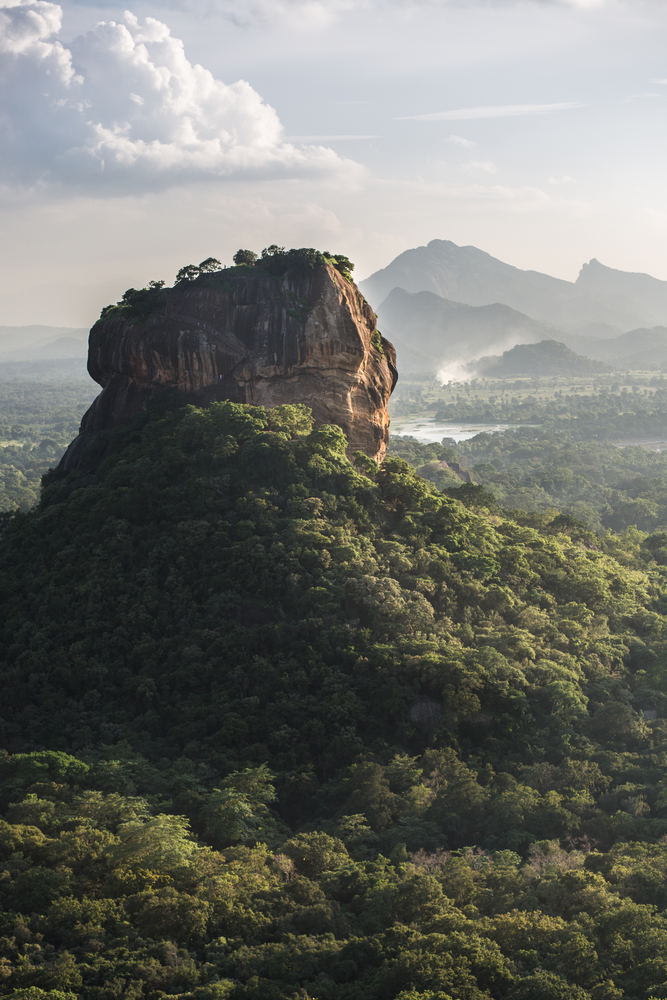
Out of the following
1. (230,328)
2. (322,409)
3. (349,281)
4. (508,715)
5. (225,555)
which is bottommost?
(508,715)

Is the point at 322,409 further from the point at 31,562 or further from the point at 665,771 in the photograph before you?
the point at 665,771

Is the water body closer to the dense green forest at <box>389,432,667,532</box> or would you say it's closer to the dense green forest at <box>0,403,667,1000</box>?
the dense green forest at <box>389,432,667,532</box>

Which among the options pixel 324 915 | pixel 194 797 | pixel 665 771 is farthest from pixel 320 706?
pixel 665 771

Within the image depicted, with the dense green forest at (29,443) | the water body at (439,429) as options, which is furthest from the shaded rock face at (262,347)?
the water body at (439,429)

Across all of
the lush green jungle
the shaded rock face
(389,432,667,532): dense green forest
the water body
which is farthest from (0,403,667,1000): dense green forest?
the water body

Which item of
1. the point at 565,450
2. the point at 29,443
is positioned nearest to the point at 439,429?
the point at 565,450

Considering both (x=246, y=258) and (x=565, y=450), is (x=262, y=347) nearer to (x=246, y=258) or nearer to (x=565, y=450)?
(x=246, y=258)
